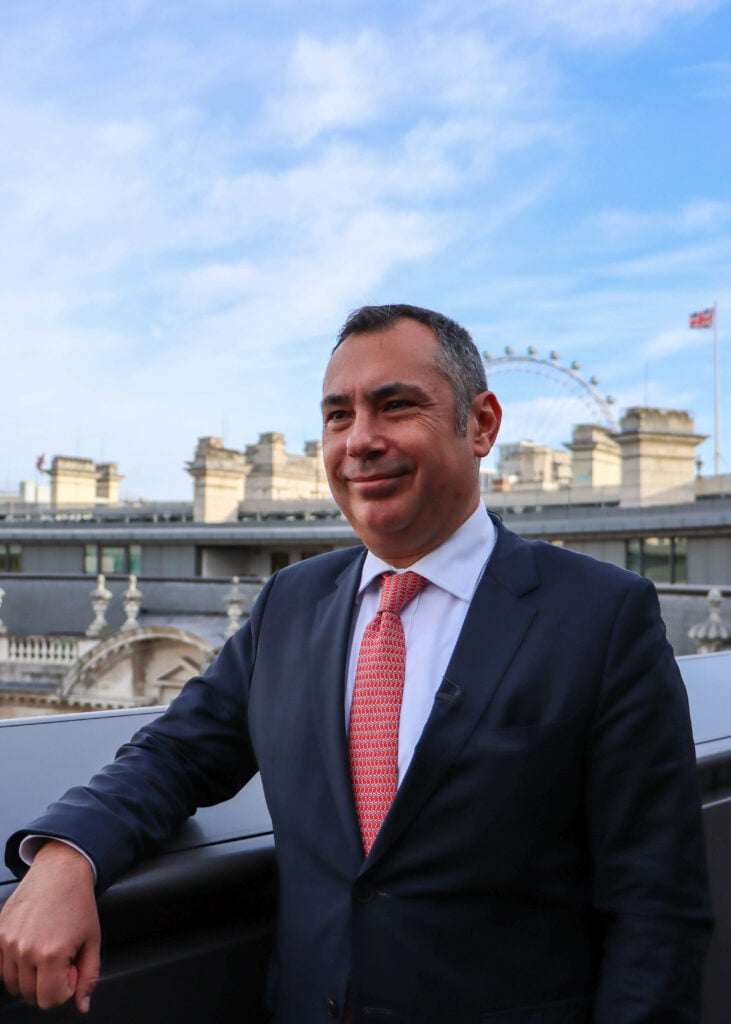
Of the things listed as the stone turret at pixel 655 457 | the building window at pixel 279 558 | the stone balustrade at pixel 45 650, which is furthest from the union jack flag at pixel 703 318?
the stone balustrade at pixel 45 650

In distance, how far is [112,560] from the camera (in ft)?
121

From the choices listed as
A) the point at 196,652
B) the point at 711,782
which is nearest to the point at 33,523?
the point at 196,652

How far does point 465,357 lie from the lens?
2273mm

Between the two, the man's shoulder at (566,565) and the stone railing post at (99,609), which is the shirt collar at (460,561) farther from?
the stone railing post at (99,609)

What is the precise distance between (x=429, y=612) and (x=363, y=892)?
0.61 meters

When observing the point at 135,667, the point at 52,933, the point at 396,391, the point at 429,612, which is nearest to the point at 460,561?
the point at 429,612

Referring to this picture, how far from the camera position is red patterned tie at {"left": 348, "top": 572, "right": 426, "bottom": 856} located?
6.70 feet

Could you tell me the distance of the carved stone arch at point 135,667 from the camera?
27.7m

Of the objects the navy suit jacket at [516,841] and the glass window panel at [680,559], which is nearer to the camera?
→ the navy suit jacket at [516,841]

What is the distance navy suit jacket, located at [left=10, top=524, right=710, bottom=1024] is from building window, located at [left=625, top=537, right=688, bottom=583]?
24.1 m

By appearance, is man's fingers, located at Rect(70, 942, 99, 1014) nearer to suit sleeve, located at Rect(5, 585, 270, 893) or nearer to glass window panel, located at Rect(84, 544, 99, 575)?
suit sleeve, located at Rect(5, 585, 270, 893)

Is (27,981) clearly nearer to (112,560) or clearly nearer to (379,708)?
(379,708)

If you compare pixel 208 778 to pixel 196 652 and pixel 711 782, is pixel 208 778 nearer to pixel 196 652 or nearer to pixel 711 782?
pixel 711 782

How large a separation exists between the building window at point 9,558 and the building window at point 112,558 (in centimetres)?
323
